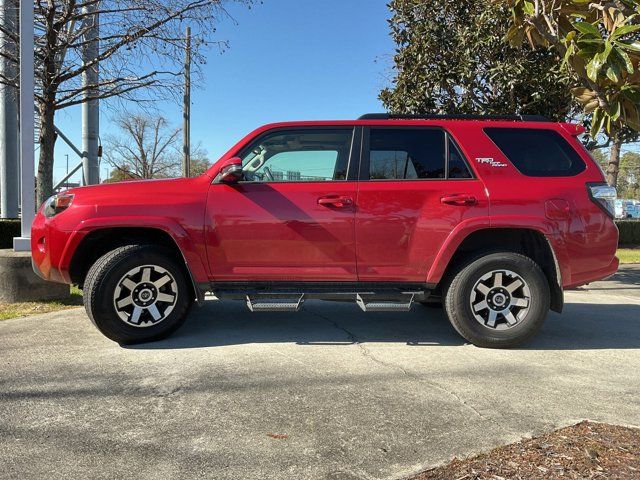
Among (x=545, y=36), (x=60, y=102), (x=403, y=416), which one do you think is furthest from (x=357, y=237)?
(x=60, y=102)

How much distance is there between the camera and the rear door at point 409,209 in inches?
171

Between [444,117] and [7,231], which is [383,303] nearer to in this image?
[444,117]

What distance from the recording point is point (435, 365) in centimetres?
401

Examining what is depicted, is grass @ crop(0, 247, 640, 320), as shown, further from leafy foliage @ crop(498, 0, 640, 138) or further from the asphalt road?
leafy foliage @ crop(498, 0, 640, 138)


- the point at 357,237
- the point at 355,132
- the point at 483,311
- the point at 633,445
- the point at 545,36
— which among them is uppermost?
the point at 545,36

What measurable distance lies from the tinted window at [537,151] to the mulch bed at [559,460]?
2.51m

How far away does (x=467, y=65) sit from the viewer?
7.89m

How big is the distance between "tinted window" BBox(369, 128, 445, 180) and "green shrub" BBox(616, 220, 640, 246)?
18002 mm

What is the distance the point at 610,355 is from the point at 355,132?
3.17 meters

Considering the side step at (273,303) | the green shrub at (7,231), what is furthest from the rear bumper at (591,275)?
the green shrub at (7,231)

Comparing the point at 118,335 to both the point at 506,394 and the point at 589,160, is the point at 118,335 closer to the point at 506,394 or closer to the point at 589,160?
the point at 506,394

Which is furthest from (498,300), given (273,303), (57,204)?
(57,204)

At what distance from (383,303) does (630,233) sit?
62.9 ft

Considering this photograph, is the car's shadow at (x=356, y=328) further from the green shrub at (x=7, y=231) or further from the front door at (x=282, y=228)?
the green shrub at (x=7, y=231)
